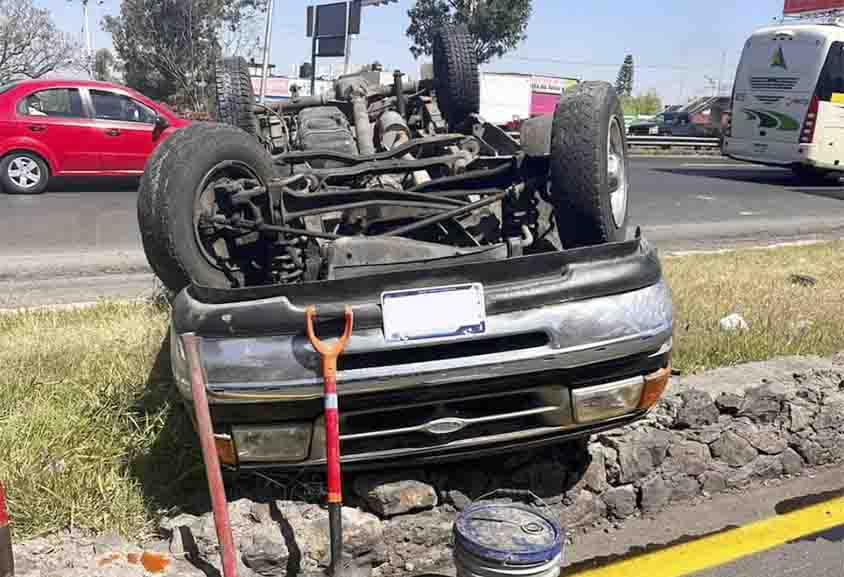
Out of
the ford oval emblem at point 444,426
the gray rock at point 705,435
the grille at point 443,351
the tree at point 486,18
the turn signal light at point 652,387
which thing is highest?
the tree at point 486,18

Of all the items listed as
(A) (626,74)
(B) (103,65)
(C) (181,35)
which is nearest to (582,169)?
(C) (181,35)

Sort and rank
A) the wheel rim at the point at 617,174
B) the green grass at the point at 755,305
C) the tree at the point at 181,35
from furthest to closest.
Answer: the tree at the point at 181,35, the green grass at the point at 755,305, the wheel rim at the point at 617,174

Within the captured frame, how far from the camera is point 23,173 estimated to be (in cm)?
1082

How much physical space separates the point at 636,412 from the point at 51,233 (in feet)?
23.9

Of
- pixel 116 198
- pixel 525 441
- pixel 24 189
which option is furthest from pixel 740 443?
pixel 24 189

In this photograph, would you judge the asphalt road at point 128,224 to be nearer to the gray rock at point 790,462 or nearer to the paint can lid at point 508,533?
the paint can lid at point 508,533

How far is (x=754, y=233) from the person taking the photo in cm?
964

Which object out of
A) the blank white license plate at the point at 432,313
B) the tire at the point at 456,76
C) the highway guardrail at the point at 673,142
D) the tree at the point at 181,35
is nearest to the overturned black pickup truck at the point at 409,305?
the blank white license plate at the point at 432,313

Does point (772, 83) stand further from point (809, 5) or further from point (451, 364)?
point (809, 5)

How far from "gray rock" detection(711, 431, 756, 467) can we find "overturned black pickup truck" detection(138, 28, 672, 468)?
30.7 inches

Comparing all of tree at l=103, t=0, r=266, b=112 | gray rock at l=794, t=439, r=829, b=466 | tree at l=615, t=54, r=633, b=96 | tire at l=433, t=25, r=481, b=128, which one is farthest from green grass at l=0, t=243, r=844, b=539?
tree at l=615, t=54, r=633, b=96

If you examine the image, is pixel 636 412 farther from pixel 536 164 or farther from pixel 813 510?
pixel 536 164

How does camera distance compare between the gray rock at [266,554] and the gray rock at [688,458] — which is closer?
the gray rock at [266,554]

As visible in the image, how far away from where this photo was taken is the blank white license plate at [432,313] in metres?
2.34
